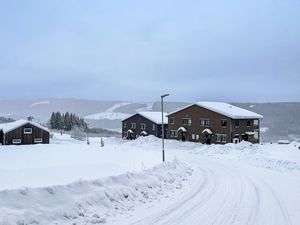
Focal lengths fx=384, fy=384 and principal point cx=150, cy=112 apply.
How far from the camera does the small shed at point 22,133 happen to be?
6656 centimetres

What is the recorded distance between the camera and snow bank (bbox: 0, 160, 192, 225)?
11664mm

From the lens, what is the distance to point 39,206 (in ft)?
40.4

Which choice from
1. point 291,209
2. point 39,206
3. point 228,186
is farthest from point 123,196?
point 228,186

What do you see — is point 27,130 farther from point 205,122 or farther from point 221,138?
point 221,138

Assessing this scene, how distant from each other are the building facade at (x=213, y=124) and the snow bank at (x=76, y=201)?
5192 centimetres

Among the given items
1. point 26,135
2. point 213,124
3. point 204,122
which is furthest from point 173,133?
point 26,135

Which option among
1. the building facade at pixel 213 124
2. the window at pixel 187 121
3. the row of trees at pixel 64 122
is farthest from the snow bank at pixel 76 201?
the row of trees at pixel 64 122

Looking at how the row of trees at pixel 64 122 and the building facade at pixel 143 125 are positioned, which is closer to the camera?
the building facade at pixel 143 125

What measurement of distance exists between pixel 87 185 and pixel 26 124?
56.7 meters

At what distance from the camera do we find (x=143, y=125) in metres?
89.3

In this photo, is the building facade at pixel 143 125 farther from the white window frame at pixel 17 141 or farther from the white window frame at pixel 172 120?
the white window frame at pixel 17 141

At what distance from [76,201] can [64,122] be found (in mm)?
122470

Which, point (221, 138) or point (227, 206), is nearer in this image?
point (227, 206)

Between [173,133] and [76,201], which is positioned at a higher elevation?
[173,133]
